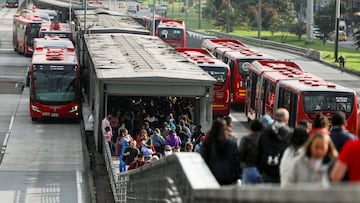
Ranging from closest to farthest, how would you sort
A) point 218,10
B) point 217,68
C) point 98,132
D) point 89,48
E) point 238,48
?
point 98,132
point 89,48
point 217,68
point 238,48
point 218,10

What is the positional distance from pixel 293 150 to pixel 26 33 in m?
65.1

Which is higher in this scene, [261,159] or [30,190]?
[261,159]

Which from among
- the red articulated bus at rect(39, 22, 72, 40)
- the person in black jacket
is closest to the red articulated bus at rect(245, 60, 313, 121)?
the red articulated bus at rect(39, 22, 72, 40)

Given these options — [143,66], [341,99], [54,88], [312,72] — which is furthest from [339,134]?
[312,72]

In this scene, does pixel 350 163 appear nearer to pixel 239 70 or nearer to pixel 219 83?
pixel 219 83

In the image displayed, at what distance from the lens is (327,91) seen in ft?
112

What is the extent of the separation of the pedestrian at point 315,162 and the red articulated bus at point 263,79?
88.6 ft

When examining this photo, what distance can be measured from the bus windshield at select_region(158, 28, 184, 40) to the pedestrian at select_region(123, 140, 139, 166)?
4745 centimetres

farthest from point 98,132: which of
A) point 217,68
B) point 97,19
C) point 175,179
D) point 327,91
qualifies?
point 97,19

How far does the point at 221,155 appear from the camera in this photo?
13.7 metres

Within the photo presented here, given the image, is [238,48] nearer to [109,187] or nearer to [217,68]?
[217,68]

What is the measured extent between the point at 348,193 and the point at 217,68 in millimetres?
36429

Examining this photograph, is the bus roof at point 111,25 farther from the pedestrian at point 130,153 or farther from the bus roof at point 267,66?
the pedestrian at point 130,153

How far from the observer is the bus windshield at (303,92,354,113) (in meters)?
34.1
